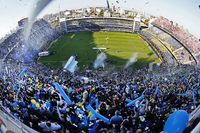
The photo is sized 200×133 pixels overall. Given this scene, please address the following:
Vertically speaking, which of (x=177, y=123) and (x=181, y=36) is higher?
(x=177, y=123)

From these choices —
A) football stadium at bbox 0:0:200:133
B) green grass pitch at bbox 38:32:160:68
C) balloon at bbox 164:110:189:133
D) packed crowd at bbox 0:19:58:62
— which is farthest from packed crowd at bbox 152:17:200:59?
balloon at bbox 164:110:189:133

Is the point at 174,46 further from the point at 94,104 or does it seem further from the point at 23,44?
the point at 94,104

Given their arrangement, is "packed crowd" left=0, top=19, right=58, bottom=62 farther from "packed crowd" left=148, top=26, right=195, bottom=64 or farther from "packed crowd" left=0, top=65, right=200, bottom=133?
"packed crowd" left=148, top=26, right=195, bottom=64

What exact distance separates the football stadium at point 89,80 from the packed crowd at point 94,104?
17mm

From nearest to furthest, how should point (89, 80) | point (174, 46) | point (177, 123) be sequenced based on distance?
point (177, 123), point (89, 80), point (174, 46)

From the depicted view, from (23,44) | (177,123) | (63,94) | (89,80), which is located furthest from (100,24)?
(177,123)

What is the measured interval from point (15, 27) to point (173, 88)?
19.1ft

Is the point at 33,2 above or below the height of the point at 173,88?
above

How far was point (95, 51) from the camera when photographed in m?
15.6

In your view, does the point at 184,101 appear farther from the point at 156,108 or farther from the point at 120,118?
the point at 120,118

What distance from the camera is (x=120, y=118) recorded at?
5.93m

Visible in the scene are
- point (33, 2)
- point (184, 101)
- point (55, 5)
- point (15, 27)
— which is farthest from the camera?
point (15, 27)

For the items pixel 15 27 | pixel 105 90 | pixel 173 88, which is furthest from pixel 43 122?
pixel 15 27

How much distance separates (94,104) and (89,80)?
273 centimetres
